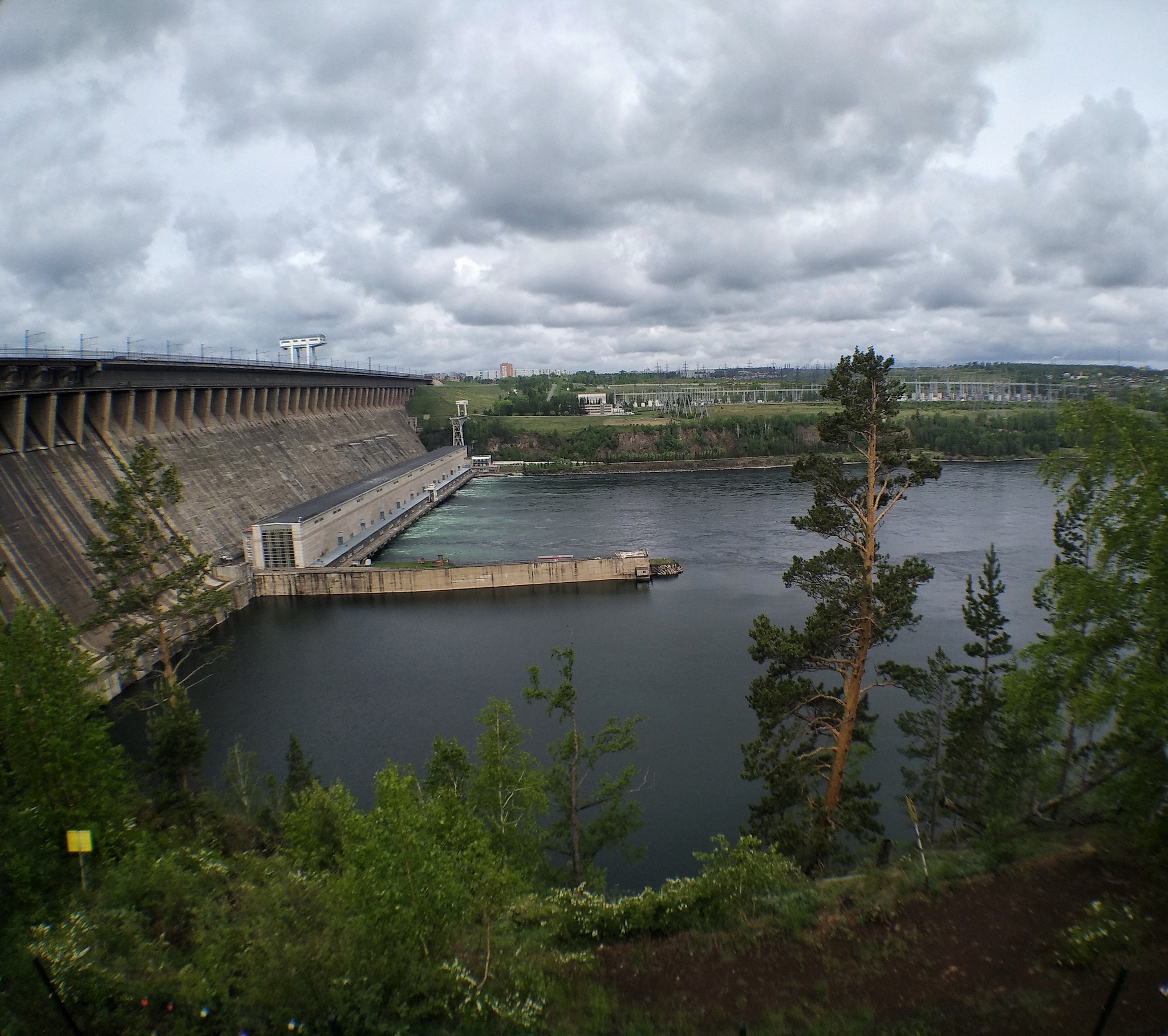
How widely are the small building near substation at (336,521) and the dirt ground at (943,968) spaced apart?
1761 cm

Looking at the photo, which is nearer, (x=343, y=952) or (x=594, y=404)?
(x=343, y=952)

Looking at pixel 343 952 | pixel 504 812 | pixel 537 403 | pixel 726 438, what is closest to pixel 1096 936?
pixel 343 952

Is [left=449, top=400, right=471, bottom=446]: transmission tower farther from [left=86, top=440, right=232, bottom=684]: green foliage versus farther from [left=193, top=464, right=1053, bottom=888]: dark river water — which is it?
[left=86, top=440, right=232, bottom=684]: green foliage

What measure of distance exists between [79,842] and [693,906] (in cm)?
371

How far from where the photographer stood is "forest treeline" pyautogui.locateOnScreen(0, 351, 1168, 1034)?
3.05 meters

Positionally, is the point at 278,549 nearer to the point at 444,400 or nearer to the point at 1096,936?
the point at 1096,936

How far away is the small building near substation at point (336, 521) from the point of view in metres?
19.8

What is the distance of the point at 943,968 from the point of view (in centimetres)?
351

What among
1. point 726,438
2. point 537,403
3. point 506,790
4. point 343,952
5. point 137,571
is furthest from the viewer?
point 537,403

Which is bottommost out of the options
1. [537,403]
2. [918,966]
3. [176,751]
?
[176,751]

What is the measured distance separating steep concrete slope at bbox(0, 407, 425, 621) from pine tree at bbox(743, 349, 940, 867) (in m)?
11.2

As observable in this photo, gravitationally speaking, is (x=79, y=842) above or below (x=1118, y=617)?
below

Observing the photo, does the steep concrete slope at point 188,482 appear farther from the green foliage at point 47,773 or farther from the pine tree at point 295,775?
the green foliage at point 47,773

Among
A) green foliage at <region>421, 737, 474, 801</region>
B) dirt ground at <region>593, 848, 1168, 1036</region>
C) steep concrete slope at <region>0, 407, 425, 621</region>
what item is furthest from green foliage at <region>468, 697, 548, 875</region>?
steep concrete slope at <region>0, 407, 425, 621</region>
